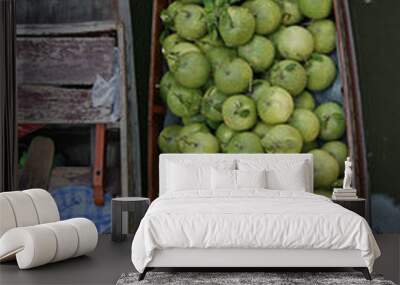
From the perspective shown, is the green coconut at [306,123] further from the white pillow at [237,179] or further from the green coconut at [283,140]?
the white pillow at [237,179]

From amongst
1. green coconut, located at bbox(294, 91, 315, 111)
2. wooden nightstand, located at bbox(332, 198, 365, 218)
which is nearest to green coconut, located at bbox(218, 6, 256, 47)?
green coconut, located at bbox(294, 91, 315, 111)

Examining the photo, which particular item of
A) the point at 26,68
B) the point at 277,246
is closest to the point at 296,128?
the point at 277,246

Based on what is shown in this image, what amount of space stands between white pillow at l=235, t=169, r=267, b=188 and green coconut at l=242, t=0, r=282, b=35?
1312 mm

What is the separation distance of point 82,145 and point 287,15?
2.15m

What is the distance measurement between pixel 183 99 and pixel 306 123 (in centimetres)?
108

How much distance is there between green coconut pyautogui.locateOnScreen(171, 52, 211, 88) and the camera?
19.8ft

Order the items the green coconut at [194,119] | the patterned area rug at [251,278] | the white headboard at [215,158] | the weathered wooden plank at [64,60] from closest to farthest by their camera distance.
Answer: the patterned area rug at [251,278] < the white headboard at [215,158] < the green coconut at [194,119] < the weathered wooden plank at [64,60]

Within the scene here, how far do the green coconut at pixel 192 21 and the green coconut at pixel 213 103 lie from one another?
1.66ft

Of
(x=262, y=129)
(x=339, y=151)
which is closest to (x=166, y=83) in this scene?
(x=262, y=129)

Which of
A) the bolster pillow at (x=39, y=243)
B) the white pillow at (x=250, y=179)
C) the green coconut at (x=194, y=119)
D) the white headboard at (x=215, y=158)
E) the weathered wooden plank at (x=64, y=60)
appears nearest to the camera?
the bolster pillow at (x=39, y=243)

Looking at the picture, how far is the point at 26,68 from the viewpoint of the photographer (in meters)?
6.32

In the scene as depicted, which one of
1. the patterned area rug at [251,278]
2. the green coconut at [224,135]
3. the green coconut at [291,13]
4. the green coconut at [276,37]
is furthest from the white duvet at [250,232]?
the green coconut at [291,13]

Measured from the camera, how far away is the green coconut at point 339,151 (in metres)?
6.01

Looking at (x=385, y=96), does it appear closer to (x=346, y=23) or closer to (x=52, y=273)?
(x=346, y=23)
